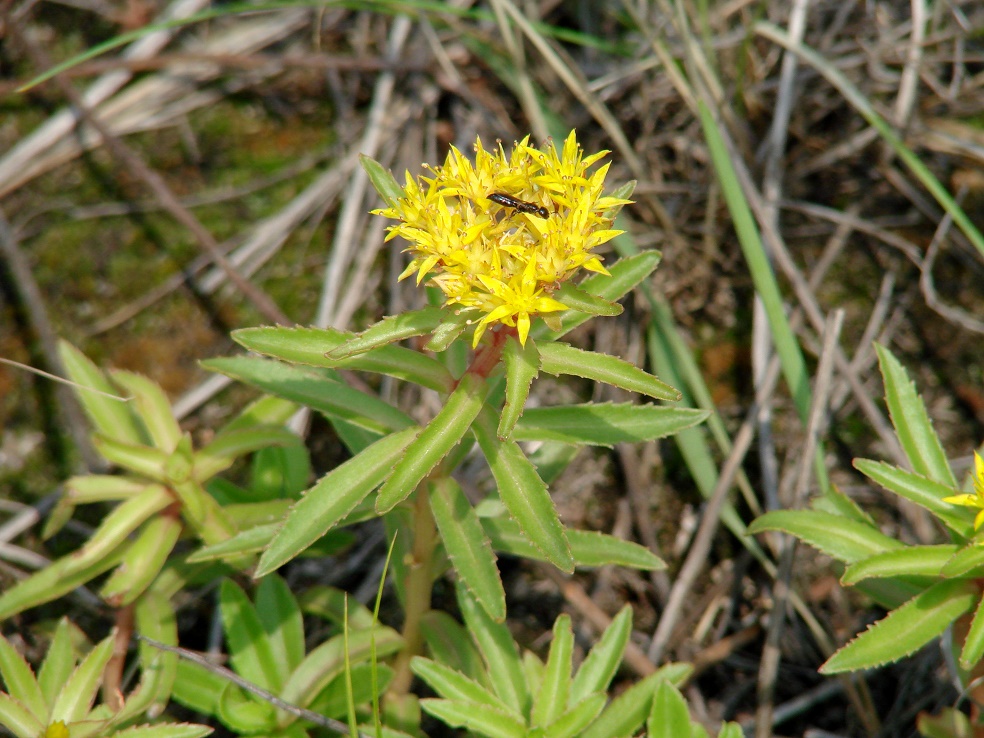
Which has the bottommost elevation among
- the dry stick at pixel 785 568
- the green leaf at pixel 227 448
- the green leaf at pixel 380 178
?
the dry stick at pixel 785 568

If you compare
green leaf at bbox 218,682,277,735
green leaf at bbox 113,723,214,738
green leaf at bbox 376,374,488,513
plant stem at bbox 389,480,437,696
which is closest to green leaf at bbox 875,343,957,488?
green leaf at bbox 376,374,488,513

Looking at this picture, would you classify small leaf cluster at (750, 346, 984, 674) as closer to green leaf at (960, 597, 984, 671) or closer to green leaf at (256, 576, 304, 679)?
green leaf at (960, 597, 984, 671)

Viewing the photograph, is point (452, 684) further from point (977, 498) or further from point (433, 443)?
point (977, 498)

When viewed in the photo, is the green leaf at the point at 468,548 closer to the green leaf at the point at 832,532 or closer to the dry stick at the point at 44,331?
the green leaf at the point at 832,532

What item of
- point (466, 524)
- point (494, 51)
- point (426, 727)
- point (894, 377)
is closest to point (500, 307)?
point (466, 524)

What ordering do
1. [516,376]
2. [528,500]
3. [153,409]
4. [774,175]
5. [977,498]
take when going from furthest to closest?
[774,175] < [153,409] < [977,498] < [528,500] < [516,376]

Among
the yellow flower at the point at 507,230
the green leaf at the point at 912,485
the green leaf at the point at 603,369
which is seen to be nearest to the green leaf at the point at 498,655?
the green leaf at the point at 603,369

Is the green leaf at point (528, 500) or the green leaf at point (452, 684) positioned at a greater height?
the green leaf at point (528, 500)

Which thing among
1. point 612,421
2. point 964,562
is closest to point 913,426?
point 964,562
